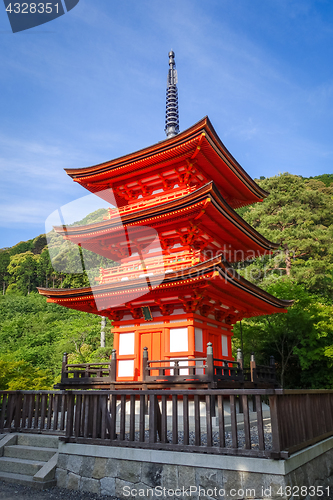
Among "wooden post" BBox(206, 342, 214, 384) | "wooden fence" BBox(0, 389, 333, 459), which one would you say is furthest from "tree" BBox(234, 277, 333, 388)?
"wooden fence" BBox(0, 389, 333, 459)

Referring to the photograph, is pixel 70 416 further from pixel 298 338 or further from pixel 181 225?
pixel 298 338

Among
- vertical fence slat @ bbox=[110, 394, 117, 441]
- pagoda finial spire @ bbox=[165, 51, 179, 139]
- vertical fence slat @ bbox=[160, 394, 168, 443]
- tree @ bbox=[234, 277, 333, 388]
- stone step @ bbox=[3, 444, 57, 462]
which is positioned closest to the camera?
vertical fence slat @ bbox=[160, 394, 168, 443]

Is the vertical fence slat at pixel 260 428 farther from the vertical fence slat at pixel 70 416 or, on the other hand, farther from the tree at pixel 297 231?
the tree at pixel 297 231

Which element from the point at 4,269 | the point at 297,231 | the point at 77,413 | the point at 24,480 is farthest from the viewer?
the point at 4,269

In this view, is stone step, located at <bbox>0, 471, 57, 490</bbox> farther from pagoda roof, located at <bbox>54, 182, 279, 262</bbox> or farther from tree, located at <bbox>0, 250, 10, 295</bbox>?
tree, located at <bbox>0, 250, 10, 295</bbox>

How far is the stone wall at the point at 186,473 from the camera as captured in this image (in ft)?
17.4

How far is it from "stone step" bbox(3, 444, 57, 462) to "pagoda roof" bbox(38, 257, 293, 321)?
5786mm

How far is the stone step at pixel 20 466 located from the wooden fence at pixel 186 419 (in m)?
0.73

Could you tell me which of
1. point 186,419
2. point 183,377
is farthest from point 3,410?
point 186,419

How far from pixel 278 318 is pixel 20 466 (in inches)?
707

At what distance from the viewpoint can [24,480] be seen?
23.4ft

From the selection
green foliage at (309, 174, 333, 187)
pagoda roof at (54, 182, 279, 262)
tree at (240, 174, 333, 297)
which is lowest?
pagoda roof at (54, 182, 279, 262)

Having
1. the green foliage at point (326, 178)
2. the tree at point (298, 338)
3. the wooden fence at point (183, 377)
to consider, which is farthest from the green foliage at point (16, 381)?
the green foliage at point (326, 178)

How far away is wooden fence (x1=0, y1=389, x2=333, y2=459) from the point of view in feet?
18.1
